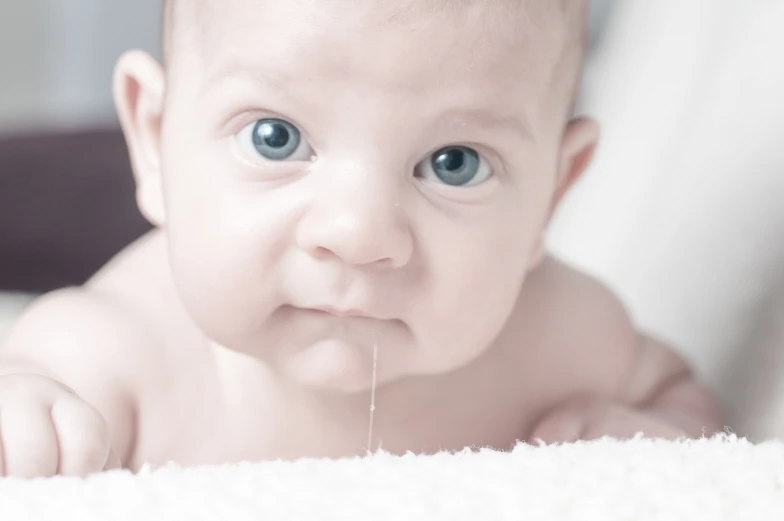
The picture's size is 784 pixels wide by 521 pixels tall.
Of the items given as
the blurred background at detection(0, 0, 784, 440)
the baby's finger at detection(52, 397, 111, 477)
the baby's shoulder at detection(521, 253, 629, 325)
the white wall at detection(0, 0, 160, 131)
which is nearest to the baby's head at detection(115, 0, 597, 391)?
the baby's finger at detection(52, 397, 111, 477)

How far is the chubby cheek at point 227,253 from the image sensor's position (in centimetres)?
76

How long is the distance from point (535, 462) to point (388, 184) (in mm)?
238

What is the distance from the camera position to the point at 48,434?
2.24 feet

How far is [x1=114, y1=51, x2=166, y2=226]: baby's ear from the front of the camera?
94cm

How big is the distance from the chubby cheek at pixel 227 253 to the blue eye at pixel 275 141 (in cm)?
3

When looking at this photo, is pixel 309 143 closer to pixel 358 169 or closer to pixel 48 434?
pixel 358 169

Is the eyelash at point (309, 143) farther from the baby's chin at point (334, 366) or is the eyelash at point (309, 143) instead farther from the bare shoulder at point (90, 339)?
the bare shoulder at point (90, 339)

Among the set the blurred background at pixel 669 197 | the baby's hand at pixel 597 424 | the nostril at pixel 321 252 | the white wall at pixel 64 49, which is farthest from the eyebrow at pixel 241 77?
the white wall at pixel 64 49

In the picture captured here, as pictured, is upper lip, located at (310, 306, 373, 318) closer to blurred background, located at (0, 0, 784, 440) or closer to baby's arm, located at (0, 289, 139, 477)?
baby's arm, located at (0, 289, 139, 477)

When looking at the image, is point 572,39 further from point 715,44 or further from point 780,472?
point 715,44

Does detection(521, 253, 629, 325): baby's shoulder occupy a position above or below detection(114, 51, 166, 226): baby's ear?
below

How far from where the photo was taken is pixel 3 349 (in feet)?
3.16

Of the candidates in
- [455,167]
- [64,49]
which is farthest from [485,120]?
[64,49]

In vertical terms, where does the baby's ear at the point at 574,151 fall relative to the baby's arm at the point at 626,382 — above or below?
above
